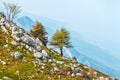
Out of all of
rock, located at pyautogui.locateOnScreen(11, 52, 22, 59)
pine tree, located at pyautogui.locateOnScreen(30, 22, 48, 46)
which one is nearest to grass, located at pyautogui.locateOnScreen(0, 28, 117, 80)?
rock, located at pyautogui.locateOnScreen(11, 52, 22, 59)

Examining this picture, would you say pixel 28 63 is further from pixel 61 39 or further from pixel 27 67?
pixel 61 39

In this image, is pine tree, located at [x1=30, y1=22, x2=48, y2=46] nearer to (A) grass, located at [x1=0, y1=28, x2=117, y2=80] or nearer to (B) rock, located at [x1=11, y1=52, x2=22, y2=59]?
(A) grass, located at [x1=0, y1=28, x2=117, y2=80]

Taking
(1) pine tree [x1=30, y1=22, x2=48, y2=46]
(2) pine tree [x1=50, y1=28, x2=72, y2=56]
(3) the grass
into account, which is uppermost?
(1) pine tree [x1=30, y1=22, x2=48, y2=46]

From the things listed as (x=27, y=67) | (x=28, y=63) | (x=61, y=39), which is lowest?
(x=27, y=67)

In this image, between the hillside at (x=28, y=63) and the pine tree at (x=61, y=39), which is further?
the pine tree at (x=61, y=39)

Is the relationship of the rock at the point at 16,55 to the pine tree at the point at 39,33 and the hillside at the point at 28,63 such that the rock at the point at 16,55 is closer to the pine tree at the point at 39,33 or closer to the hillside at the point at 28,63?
the hillside at the point at 28,63

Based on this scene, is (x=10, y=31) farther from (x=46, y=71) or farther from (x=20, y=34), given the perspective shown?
(x=46, y=71)

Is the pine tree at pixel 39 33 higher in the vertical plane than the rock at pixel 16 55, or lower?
higher

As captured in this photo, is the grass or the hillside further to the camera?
the hillside

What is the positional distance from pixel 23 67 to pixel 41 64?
4574mm

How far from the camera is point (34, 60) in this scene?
5497cm

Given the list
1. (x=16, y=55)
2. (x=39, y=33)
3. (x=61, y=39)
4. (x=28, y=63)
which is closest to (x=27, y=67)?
(x=28, y=63)

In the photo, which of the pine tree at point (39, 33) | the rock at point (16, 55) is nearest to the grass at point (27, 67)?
the rock at point (16, 55)

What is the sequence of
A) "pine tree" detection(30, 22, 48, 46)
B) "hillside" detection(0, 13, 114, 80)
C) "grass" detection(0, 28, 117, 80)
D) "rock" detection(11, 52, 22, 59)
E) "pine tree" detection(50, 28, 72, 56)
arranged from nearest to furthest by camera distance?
"grass" detection(0, 28, 117, 80) → "hillside" detection(0, 13, 114, 80) → "rock" detection(11, 52, 22, 59) → "pine tree" detection(50, 28, 72, 56) → "pine tree" detection(30, 22, 48, 46)
